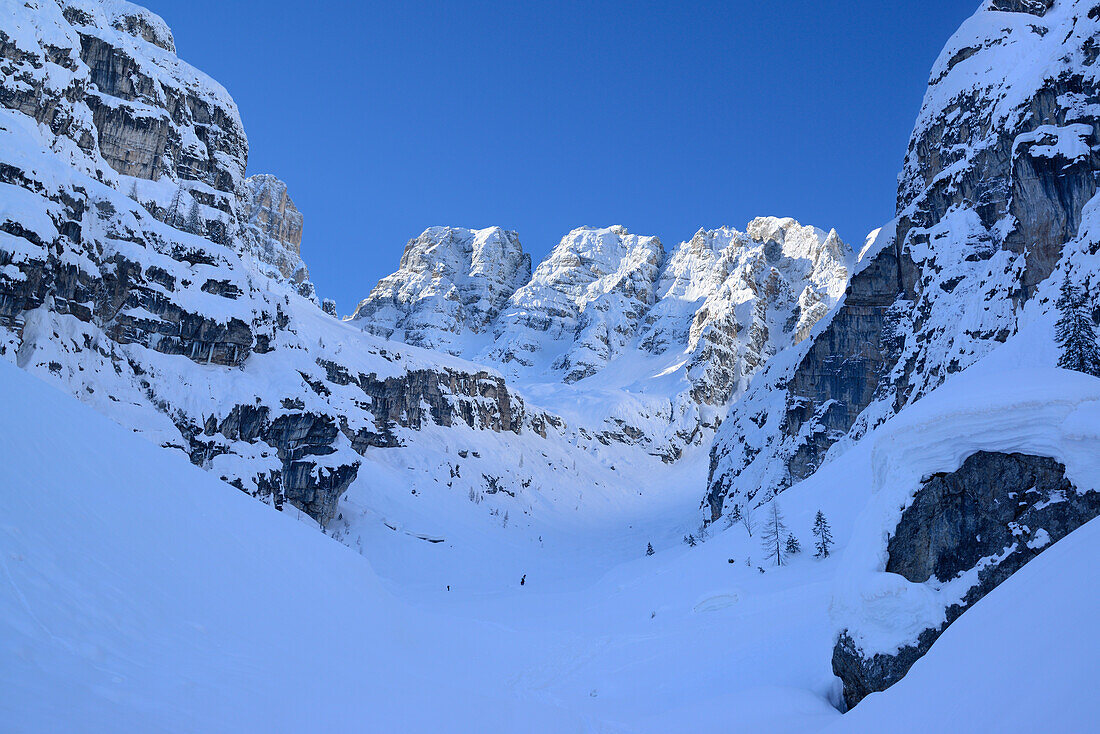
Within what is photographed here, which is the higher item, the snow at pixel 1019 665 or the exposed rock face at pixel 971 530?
the exposed rock face at pixel 971 530

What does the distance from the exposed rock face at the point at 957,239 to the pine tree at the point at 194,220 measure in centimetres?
6577

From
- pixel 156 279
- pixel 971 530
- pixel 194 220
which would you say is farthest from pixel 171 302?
pixel 971 530

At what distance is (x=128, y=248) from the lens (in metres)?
49.5

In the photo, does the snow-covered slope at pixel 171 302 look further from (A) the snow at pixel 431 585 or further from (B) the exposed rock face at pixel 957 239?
(B) the exposed rock face at pixel 957 239

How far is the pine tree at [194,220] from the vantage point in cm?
7180

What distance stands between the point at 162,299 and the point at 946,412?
54.9m

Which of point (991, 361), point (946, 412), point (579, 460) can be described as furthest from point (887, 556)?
point (579, 460)

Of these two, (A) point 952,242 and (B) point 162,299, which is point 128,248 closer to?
(B) point 162,299

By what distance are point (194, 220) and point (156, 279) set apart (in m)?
26.2

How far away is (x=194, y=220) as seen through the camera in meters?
73.2

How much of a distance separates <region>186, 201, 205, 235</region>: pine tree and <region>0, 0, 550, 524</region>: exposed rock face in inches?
8.2

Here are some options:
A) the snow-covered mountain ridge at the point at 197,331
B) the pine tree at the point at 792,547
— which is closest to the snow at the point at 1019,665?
the pine tree at the point at 792,547

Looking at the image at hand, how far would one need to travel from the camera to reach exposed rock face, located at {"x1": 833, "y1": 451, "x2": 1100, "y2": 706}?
902 centimetres

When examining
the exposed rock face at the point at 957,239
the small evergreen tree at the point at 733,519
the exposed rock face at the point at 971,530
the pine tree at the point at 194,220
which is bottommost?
the exposed rock face at the point at 971,530
